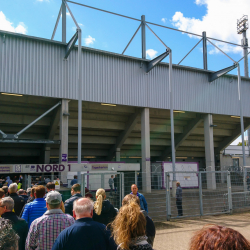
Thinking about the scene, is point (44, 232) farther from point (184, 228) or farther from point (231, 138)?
point (231, 138)

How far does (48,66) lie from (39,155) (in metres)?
10.5

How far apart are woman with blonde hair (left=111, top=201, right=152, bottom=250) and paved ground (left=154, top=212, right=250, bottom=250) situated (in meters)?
4.48

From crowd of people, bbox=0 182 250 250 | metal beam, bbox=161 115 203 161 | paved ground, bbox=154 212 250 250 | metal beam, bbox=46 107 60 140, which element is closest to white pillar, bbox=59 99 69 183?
metal beam, bbox=46 107 60 140

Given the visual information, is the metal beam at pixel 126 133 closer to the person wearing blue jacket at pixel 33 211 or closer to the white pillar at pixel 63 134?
the white pillar at pixel 63 134

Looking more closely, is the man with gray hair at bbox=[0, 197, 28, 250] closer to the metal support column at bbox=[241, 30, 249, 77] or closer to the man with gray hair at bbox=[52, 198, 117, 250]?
the man with gray hair at bbox=[52, 198, 117, 250]

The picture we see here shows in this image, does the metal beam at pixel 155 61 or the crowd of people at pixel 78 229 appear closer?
the crowd of people at pixel 78 229

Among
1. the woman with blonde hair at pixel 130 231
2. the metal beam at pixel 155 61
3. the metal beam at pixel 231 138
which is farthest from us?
the metal beam at pixel 231 138

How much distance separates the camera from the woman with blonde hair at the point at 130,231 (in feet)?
7.64

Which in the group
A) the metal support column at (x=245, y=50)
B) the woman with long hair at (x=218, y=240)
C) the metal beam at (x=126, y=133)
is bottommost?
the woman with long hair at (x=218, y=240)

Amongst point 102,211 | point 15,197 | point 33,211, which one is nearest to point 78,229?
point 33,211

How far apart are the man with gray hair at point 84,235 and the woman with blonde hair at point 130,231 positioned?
472mm

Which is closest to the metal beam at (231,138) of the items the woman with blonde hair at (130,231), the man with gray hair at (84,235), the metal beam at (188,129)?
the metal beam at (188,129)

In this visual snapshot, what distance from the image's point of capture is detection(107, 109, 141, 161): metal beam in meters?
23.3

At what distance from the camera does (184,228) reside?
929 centimetres
